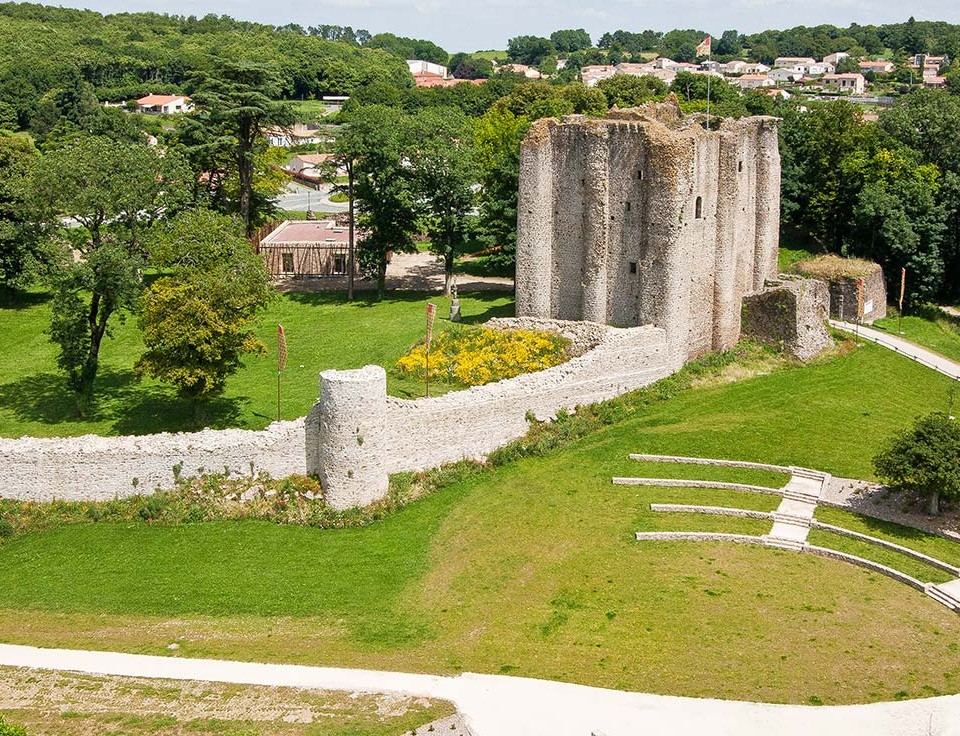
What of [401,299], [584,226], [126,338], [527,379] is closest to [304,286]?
[401,299]

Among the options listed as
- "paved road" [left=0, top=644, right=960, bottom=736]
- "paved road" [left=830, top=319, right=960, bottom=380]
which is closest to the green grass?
"paved road" [left=830, top=319, right=960, bottom=380]

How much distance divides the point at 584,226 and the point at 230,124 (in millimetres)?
23786

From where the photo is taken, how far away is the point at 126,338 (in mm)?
51062

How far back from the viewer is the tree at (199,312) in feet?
122

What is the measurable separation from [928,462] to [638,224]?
16518 millimetres

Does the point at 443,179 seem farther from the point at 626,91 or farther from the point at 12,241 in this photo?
the point at 626,91

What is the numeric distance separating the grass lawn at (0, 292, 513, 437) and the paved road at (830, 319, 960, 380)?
53.4ft

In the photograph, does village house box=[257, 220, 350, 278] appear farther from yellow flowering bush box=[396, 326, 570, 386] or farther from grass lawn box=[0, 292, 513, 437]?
yellow flowering bush box=[396, 326, 570, 386]

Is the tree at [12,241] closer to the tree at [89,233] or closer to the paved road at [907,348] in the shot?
the tree at [89,233]

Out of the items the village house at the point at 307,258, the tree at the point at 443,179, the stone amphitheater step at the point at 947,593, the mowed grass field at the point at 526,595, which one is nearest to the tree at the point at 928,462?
the mowed grass field at the point at 526,595

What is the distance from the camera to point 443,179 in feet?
183

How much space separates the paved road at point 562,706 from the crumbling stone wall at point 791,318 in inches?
939

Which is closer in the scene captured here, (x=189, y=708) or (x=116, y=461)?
(x=189, y=708)

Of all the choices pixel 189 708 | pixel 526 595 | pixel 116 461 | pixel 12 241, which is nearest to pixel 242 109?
pixel 12 241
